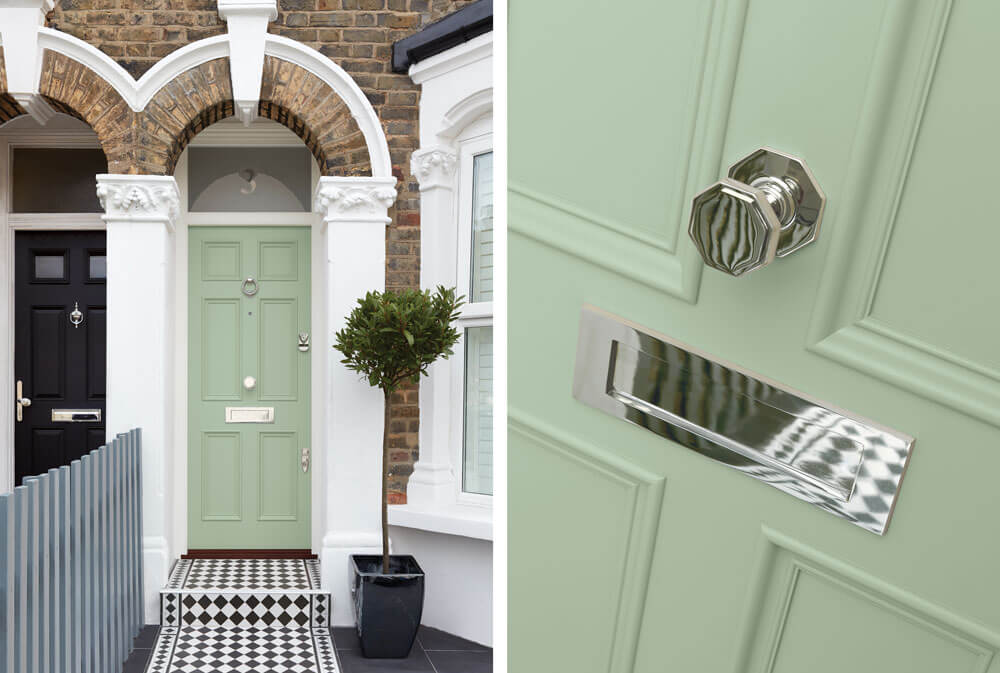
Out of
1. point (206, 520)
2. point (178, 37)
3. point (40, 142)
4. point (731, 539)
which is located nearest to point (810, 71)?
point (731, 539)

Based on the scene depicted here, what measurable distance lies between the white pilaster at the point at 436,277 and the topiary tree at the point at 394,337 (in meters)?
0.32

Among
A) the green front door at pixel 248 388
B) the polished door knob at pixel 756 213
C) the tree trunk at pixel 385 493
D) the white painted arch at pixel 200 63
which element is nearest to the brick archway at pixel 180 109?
the white painted arch at pixel 200 63

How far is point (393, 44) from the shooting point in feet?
14.9

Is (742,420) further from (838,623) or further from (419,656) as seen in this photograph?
(419,656)

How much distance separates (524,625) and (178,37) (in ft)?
14.2

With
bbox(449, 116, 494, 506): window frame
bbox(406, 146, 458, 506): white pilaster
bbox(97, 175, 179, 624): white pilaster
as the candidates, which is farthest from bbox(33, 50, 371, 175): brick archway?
bbox(449, 116, 494, 506): window frame

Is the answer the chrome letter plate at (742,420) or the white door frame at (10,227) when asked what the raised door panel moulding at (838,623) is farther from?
the white door frame at (10,227)

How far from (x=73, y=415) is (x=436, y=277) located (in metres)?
2.76

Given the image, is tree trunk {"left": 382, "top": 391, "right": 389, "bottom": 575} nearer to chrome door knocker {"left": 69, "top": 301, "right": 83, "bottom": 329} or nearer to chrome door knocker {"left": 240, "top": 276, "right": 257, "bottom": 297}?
chrome door knocker {"left": 240, "top": 276, "right": 257, "bottom": 297}

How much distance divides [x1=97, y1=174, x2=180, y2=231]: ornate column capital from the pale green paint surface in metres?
3.82

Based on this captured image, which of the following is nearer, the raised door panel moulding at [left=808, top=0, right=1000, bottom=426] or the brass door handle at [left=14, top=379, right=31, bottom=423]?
the raised door panel moulding at [left=808, top=0, right=1000, bottom=426]

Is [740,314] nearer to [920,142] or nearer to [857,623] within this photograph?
[920,142]

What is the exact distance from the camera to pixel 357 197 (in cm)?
448

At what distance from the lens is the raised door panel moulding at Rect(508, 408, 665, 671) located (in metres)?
0.97
